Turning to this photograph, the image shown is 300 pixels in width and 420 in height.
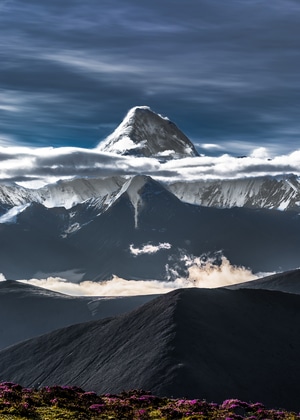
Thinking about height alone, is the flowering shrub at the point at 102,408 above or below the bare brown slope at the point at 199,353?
above

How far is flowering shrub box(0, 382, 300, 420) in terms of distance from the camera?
61.7m

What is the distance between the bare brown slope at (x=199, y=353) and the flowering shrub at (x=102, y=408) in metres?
55.3

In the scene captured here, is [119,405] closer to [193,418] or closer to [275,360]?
[193,418]

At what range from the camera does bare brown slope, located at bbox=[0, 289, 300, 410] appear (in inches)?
5428

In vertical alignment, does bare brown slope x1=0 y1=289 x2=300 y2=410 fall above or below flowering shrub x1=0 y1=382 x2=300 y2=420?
below

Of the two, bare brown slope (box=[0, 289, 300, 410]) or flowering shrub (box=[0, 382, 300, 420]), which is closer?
Answer: flowering shrub (box=[0, 382, 300, 420])

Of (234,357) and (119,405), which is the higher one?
(119,405)

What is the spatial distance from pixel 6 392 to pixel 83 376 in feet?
360

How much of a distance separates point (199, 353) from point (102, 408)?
87.4 m

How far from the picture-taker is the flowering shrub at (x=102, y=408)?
6166cm

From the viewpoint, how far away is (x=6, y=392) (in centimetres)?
6650

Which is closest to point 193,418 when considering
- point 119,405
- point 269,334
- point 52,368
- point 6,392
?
point 119,405

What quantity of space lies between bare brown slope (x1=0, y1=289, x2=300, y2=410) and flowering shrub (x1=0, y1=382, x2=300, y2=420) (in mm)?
55330

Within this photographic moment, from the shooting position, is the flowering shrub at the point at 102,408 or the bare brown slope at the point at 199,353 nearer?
the flowering shrub at the point at 102,408
